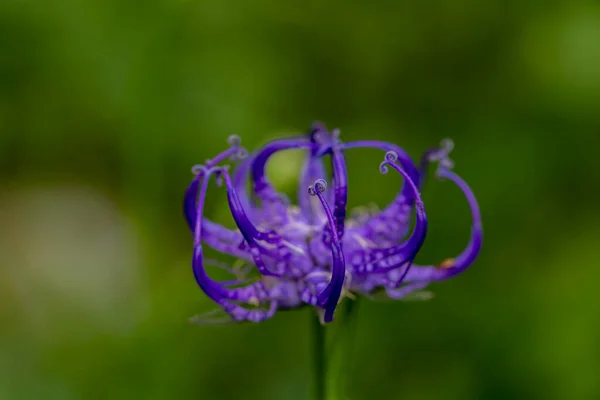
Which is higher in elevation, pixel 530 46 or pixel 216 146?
pixel 530 46

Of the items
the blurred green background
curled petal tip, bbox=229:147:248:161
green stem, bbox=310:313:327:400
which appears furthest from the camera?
the blurred green background

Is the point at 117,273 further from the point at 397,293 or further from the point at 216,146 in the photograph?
the point at 397,293

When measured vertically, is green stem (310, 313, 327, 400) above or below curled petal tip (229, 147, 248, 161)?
below

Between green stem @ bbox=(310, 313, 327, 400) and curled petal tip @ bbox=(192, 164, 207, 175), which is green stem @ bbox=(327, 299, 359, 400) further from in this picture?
curled petal tip @ bbox=(192, 164, 207, 175)

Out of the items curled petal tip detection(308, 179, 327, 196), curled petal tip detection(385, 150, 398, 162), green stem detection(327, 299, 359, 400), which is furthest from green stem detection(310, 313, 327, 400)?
curled petal tip detection(385, 150, 398, 162)

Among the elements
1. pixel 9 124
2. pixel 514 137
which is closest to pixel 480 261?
pixel 514 137

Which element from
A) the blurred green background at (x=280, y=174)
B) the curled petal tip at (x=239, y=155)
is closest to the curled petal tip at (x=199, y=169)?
the curled petal tip at (x=239, y=155)
